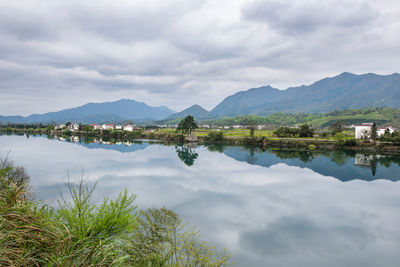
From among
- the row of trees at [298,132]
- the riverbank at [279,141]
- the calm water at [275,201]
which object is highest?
the row of trees at [298,132]

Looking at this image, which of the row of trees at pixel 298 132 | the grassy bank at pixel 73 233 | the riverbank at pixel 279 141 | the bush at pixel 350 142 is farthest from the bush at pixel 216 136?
the grassy bank at pixel 73 233

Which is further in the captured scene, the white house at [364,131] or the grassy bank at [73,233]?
the white house at [364,131]

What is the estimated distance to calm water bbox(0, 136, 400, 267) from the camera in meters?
11.8

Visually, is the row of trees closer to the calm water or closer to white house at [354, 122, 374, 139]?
white house at [354, 122, 374, 139]

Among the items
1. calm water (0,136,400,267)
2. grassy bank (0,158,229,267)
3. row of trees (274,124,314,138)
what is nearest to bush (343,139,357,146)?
row of trees (274,124,314,138)

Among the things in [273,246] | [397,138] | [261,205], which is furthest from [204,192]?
[397,138]

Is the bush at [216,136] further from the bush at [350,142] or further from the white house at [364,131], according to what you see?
the white house at [364,131]

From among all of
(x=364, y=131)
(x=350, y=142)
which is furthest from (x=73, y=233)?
(x=364, y=131)

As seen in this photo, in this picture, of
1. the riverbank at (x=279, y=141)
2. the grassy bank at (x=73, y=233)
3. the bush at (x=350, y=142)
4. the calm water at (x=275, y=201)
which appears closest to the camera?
the grassy bank at (x=73, y=233)

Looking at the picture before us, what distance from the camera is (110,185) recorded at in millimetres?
22766

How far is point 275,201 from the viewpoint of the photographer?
1944 centimetres

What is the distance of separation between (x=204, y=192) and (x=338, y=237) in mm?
11087

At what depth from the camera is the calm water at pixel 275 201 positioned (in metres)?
11.8

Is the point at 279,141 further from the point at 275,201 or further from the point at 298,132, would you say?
the point at 275,201
